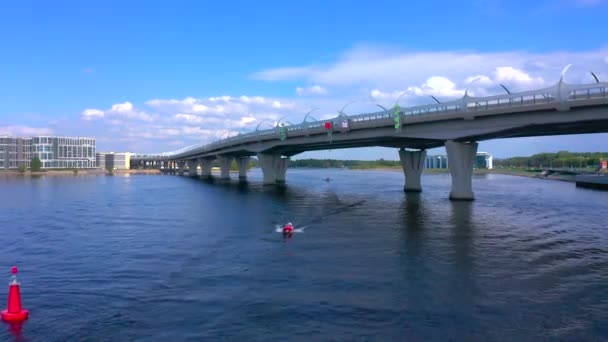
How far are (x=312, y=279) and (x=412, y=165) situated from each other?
70.1 meters

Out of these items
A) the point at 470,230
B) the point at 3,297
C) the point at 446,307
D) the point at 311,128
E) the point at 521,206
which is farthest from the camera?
the point at 311,128

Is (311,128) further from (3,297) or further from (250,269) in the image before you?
(3,297)

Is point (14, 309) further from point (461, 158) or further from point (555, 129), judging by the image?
point (555, 129)

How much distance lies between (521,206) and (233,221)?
38.9m

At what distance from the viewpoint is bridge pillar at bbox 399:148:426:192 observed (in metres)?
89.0

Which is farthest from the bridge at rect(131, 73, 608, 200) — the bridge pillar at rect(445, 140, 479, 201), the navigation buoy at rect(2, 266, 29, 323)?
the navigation buoy at rect(2, 266, 29, 323)

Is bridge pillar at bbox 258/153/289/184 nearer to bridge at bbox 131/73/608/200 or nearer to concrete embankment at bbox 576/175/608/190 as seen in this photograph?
bridge at bbox 131/73/608/200

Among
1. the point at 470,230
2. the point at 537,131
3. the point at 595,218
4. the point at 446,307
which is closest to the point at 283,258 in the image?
the point at 446,307

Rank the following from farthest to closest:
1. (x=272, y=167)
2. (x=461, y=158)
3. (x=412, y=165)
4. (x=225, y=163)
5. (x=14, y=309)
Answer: (x=225, y=163)
(x=272, y=167)
(x=412, y=165)
(x=461, y=158)
(x=14, y=309)

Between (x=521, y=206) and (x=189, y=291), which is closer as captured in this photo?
(x=189, y=291)

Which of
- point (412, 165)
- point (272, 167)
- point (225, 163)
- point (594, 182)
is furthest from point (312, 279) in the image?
point (225, 163)

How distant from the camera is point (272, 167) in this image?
12519 cm

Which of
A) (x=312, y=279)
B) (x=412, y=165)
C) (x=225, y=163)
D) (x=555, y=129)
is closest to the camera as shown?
(x=312, y=279)

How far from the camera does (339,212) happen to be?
180 feet
